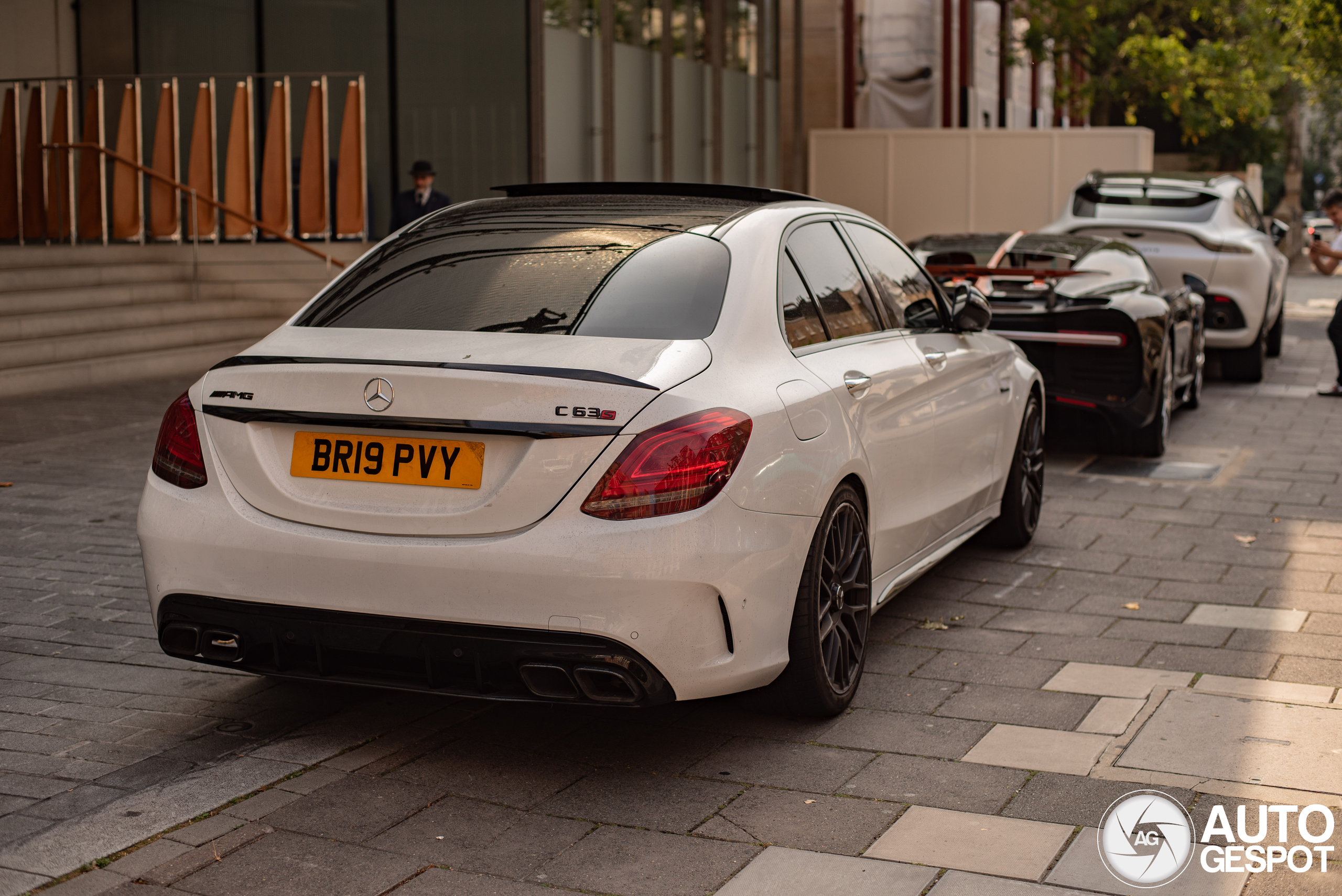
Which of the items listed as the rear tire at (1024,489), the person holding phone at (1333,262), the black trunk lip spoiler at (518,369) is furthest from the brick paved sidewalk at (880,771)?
the person holding phone at (1333,262)

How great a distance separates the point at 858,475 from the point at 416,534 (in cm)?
144

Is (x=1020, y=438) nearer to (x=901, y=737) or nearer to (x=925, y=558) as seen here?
(x=925, y=558)

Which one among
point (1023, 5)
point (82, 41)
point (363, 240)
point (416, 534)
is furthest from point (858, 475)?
point (1023, 5)

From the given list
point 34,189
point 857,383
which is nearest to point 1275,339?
point 857,383

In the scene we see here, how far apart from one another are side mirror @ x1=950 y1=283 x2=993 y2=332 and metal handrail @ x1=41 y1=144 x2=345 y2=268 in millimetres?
10740

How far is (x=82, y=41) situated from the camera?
59.5 feet

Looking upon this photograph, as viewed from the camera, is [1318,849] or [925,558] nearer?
[1318,849]

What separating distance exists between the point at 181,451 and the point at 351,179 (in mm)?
12663

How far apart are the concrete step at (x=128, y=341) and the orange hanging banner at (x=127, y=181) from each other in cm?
199

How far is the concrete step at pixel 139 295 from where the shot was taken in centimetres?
1309

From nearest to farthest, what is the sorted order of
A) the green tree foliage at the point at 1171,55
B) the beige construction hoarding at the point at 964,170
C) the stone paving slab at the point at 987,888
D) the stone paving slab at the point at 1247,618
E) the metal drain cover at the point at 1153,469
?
the stone paving slab at the point at 987,888
the stone paving slab at the point at 1247,618
the metal drain cover at the point at 1153,469
the beige construction hoarding at the point at 964,170
the green tree foliage at the point at 1171,55

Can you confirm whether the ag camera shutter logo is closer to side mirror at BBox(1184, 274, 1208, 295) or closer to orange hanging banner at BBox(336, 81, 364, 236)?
side mirror at BBox(1184, 274, 1208, 295)

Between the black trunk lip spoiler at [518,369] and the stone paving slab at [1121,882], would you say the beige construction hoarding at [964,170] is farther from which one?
the stone paving slab at [1121,882]

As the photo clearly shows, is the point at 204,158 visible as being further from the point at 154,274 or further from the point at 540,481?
the point at 540,481
